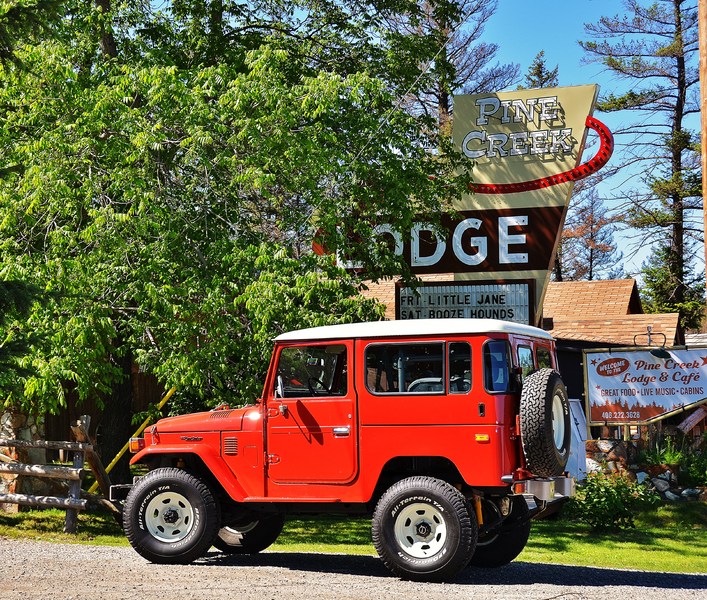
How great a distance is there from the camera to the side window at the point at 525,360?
33.0 ft

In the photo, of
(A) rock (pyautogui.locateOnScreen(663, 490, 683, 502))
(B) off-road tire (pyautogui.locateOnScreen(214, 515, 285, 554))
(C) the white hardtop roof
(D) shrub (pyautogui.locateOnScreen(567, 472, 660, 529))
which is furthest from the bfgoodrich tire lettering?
(A) rock (pyautogui.locateOnScreen(663, 490, 683, 502))

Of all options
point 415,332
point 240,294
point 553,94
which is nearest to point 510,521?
point 415,332

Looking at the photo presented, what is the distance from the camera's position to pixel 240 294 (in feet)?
48.2

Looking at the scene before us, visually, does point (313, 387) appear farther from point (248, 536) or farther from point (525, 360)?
point (248, 536)

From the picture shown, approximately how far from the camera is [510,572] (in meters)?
10.6

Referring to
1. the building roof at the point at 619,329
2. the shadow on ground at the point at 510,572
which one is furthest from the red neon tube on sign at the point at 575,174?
the shadow on ground at the point at 510,572

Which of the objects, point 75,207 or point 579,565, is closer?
point 579,565

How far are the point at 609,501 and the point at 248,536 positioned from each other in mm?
6056

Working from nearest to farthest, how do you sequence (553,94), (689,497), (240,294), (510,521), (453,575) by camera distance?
(453,575) → (510,521) → (240,294) → (689,497) → (553,94)

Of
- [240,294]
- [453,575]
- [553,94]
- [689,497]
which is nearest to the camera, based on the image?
[453,575]

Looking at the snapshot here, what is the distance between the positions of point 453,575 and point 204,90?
27.8 feet

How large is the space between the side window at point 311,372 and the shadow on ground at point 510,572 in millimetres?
1781

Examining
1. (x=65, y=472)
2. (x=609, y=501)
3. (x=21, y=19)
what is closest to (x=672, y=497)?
(x=609, y=501)

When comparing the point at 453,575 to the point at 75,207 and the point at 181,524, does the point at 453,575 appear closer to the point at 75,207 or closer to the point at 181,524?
the point at 181,524
